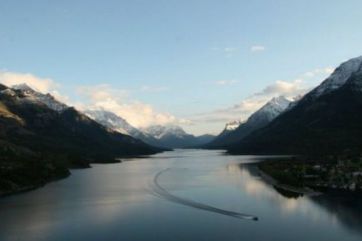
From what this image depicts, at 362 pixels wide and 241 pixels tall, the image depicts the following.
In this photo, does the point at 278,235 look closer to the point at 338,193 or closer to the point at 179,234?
the point at 179,234

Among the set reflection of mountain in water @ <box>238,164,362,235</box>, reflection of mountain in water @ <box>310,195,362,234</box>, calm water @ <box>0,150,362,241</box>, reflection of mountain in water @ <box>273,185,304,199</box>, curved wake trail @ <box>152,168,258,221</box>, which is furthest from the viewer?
reflection of mountain in water @ <box>273,185,304,199</box>

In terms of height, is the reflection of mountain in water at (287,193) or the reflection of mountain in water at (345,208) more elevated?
the reflection of mountain in water at (287,193)

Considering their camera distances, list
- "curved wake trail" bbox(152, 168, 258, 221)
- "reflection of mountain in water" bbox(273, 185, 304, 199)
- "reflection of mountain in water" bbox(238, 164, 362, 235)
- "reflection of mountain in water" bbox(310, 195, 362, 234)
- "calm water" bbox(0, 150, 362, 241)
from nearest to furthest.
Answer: "calm water" bbox(0, 150, 362, 241) < "reflection of mountain in water" bbox(310, 195, 362, 234) < "reflection of mountain in water" bbox(238, 164, 362, 235) < "curved wake trail" bbox(152, 168, 258, 221) < "reflection of mountain in water" bbox(273, 185, 304, 199)

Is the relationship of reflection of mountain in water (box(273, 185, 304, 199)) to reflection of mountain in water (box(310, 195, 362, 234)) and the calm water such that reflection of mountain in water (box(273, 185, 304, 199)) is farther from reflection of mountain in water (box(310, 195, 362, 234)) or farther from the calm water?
reflection of mountain in water (box(310, 195, 362, 234))

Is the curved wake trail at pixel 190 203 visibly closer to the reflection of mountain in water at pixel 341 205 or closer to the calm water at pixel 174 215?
the calm water at pixel 174 215

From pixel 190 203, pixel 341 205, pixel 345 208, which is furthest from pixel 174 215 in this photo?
pixel 341 205

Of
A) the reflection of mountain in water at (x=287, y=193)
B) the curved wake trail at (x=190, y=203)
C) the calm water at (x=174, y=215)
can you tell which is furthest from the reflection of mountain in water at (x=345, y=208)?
the curved wake trail at (x=190, y=203)

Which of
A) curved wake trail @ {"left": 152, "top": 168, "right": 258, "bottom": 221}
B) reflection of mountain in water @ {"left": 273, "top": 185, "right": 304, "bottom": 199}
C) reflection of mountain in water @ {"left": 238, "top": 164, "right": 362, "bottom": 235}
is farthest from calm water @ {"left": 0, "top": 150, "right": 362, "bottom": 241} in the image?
reflection of mountain in water @ {"left": 273, "top": 185, "right": 304, "bottom": 199}

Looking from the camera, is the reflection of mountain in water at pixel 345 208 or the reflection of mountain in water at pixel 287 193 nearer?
the reflection of mountain in water at pixel 345 208
